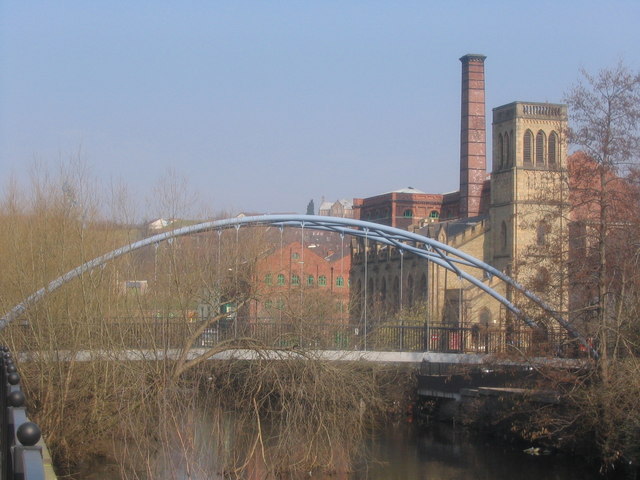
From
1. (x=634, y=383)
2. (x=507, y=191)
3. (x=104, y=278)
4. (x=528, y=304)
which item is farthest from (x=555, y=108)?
(x=104, y=278)

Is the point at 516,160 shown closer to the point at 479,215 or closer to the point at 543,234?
the point at 479,215

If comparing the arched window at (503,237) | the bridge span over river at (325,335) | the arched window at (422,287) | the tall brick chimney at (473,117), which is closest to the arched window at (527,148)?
the arched window at (503,237)

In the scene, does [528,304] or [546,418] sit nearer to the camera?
[546,418]

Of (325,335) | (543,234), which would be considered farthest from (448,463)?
(543,234)

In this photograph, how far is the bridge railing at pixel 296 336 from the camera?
16.0 metres

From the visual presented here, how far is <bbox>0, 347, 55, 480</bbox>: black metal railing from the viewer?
3.28 meters

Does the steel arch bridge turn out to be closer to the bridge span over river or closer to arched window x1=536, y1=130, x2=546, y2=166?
the bridge span over river

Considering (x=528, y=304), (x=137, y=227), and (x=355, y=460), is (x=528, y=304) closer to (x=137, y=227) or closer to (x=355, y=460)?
(x=355, y=460)

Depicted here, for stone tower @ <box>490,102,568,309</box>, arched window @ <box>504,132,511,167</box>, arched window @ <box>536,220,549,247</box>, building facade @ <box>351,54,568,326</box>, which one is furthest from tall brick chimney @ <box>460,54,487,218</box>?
arched window @ <box>536,220,549,247</box>

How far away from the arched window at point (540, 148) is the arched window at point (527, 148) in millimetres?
382

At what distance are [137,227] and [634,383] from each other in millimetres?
10794

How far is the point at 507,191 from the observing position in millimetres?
51719

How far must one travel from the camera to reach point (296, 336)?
697 inches

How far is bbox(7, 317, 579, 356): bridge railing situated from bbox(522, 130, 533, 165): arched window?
87.9 ft
